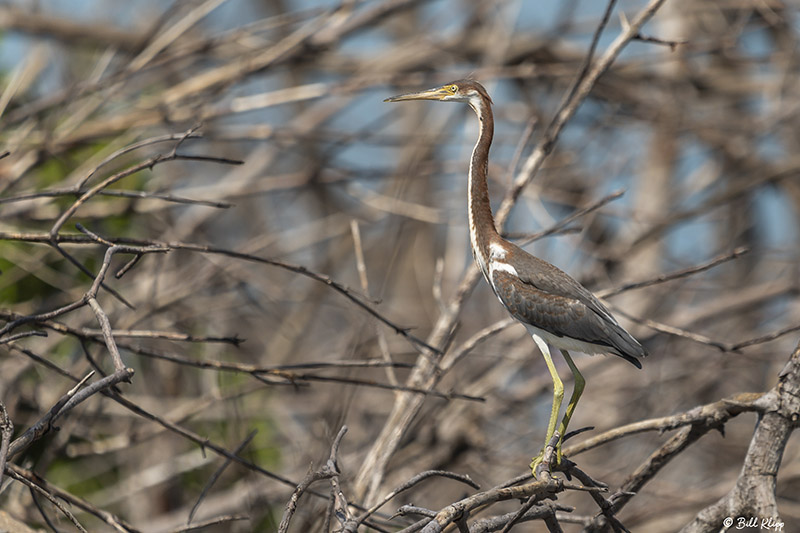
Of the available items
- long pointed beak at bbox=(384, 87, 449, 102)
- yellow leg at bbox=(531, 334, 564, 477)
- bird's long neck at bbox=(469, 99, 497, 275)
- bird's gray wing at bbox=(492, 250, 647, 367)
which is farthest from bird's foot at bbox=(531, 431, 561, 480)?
long pointed beak at bbox=(384, 87, 449, 102)

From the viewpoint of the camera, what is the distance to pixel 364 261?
8719 millimetres

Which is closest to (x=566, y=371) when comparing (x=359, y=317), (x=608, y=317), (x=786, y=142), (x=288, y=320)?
(x=359, y=317)

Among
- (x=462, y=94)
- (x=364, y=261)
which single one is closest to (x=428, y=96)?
(x=462, y=94)

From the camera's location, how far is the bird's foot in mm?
3180

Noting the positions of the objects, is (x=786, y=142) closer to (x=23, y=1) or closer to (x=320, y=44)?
(x=320, y=44)

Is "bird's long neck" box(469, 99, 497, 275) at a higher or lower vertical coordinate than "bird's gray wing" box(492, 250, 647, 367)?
higher

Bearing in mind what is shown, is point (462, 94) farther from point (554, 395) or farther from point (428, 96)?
point (554, 395)

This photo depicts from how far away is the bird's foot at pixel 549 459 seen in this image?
318 cm

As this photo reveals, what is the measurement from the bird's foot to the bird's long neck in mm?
901

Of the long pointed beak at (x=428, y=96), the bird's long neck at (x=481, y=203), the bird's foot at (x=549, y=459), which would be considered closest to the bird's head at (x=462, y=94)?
the long pointed beak at (x=428, y=96)

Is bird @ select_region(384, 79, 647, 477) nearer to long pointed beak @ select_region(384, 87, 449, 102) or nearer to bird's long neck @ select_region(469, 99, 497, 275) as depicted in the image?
bird's long neck @ select_region(469, 99, 497, 275)

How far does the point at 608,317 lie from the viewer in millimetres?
3949

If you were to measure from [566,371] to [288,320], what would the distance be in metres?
3.08

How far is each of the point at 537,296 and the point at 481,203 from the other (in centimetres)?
48
